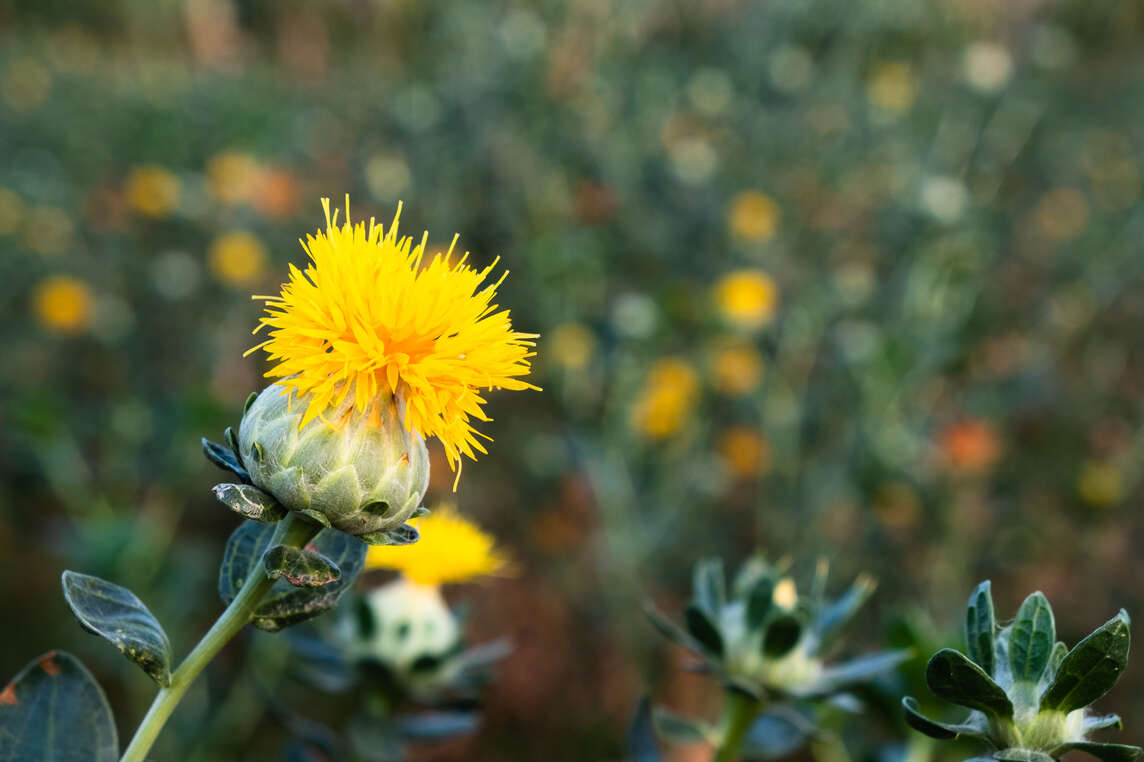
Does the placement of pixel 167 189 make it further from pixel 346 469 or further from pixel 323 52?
pixel 323 52

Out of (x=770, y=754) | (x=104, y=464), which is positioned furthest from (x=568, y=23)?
(x=770, y=754)

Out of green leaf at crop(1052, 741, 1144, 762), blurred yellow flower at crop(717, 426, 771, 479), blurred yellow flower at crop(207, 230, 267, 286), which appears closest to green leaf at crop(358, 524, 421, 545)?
green leaf at crop(1052, 741, 1144, 762)

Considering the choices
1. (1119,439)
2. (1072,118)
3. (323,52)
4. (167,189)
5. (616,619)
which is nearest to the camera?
(616,619)

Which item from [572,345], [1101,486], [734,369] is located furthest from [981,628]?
[1101,486]

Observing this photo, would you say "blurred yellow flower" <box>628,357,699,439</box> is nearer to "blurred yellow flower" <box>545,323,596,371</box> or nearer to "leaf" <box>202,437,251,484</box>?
"blurred yellow flower" <box>545,323,596,371</box>

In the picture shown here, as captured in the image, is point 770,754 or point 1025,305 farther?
point 1025,305

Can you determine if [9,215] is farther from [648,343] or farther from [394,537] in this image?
[394,537]

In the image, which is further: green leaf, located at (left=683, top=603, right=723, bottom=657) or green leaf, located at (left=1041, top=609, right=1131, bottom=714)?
green leaf, located at (left=683, top=603, right=723, bottom=657)
